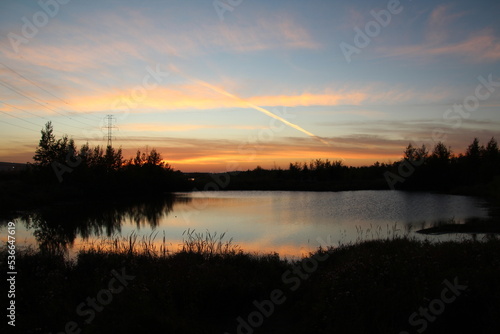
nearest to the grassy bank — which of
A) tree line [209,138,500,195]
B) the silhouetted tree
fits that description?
the silhouetted tree

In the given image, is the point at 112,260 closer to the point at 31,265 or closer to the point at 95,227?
the point at 31,265

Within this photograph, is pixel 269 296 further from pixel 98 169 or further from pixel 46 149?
pixel 98 169

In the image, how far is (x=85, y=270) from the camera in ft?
36.9

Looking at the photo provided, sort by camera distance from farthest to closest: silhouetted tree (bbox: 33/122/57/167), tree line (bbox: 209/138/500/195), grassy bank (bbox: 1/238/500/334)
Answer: tree line (bbox: 209/138/500/195) → silhouetted tree (bbox: 33/122/57/167) → grassy bank (bbox: 1/238/500/334)

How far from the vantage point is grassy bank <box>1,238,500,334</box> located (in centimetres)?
692

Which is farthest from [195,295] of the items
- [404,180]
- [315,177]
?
[315,177]

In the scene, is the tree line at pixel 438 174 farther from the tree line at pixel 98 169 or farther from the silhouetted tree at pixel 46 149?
the silhouetted tree at pixel 46 149

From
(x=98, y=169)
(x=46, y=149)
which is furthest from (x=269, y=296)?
(x=98, y=169)

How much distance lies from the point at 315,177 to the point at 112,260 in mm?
119800

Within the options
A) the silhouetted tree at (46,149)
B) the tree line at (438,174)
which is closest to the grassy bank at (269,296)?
the silhouetted tree at (46,149)

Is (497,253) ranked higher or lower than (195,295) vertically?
higher

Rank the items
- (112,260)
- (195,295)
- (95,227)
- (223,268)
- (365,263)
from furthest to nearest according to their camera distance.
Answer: (95,227) → (112,260) → (223,268) → (365,263) → (195,295)

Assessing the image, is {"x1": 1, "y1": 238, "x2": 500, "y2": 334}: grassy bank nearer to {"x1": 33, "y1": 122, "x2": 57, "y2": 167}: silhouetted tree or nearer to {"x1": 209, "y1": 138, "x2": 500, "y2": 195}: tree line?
{"x1": 33, "y1": 122, "x2": 57, "y2": 167}: silhouetted tree

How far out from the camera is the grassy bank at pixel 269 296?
6922mm
